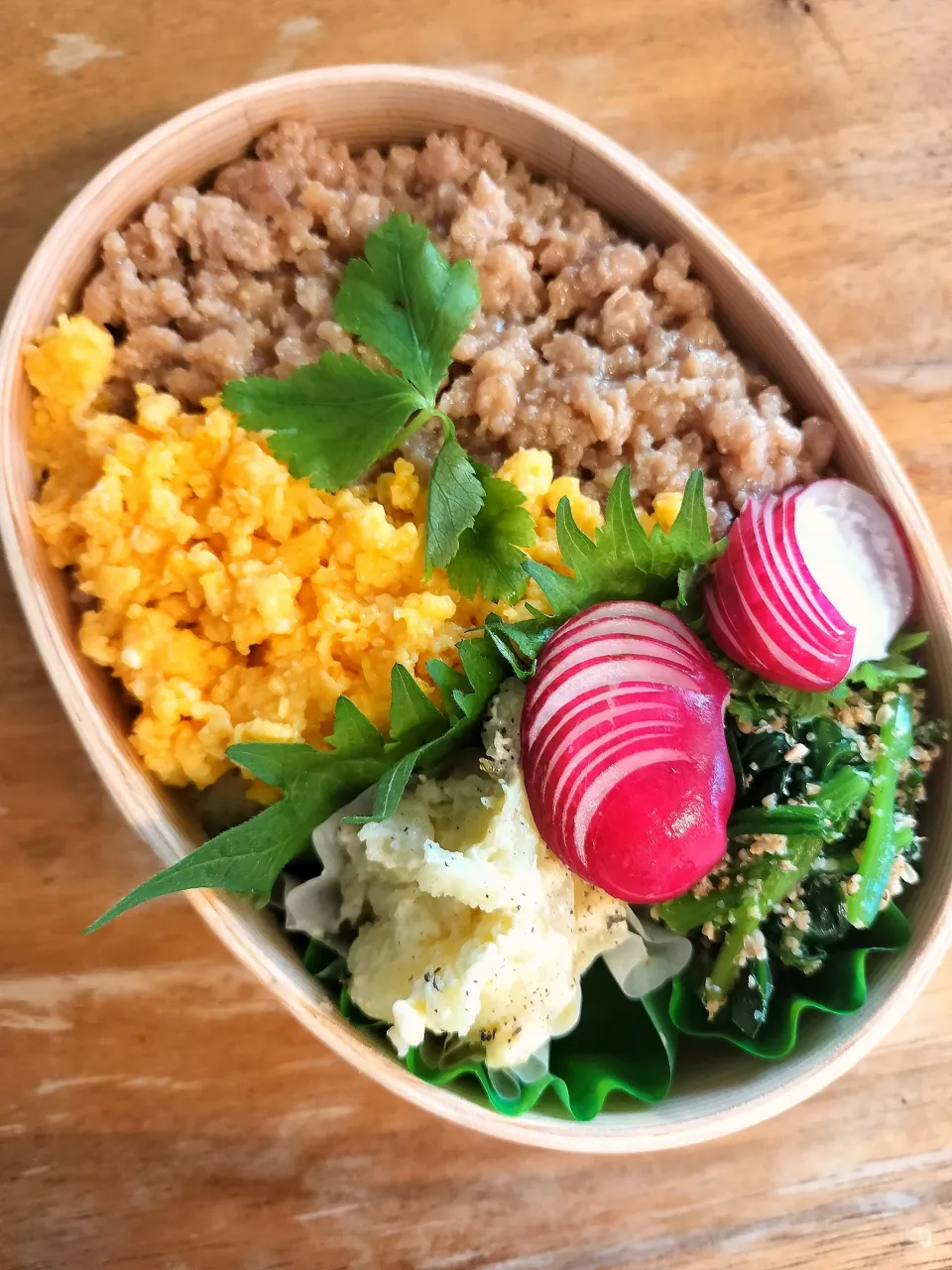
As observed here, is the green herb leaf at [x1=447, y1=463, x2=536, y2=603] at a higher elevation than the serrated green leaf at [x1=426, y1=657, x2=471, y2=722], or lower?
higher

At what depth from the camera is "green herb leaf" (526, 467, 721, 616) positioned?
134 centimetres

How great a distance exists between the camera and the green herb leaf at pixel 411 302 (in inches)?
54.8

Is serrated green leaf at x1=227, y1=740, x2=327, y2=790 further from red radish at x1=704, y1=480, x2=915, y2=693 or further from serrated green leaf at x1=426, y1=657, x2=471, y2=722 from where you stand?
red radish at x1=704, y1=480, x2=915, y2=693

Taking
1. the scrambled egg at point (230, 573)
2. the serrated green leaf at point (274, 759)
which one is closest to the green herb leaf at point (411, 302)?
the scrambled egg at point (230, 573)

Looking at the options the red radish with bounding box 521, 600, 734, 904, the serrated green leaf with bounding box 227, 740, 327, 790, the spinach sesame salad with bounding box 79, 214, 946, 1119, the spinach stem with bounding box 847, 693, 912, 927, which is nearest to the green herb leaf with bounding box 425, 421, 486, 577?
the spinach sesame salad with bounding box 79, 214, 946, 1119

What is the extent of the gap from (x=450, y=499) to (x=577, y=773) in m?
0.43

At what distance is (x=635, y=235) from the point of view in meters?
1.68

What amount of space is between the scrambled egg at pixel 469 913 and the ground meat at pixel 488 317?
17.8 inches

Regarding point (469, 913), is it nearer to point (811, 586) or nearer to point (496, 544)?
point (496, 544)

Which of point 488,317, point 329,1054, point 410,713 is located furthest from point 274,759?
point 488,317

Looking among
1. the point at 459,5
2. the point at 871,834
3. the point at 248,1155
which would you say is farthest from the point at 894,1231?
the point at 459,5

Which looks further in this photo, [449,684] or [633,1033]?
[633,1033]

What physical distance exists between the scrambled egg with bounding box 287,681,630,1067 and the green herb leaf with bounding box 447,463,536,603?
156 mm

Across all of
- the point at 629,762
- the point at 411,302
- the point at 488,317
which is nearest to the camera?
the point at 629,762
